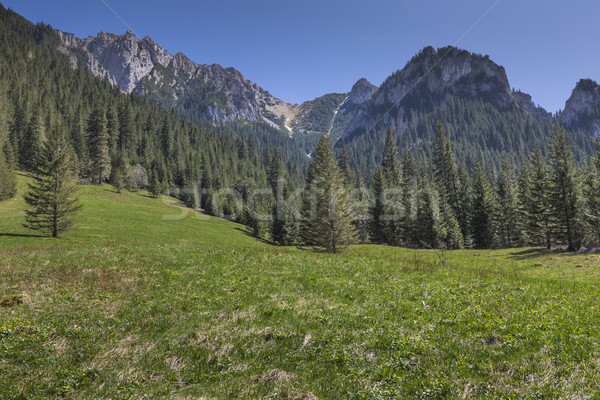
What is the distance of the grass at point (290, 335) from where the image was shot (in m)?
6.00

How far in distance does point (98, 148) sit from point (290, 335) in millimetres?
106420

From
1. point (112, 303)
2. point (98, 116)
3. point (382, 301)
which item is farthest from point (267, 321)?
point (98, 116)

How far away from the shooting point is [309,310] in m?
10.9

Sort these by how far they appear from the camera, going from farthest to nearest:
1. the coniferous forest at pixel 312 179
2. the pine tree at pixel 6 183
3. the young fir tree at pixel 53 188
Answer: the pine tree at pixel 6 183 < the coniferous forest at pixel 312 179 < the young fir tree at pixel 53 188

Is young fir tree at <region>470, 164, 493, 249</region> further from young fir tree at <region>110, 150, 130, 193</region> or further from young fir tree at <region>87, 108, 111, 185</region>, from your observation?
young fir tree at <region>87, 108, 111, 185</region>

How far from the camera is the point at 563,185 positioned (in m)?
37.5

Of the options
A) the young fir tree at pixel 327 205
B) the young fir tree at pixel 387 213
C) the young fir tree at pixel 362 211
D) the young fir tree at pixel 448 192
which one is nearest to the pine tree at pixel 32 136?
the young fir tree at pixel 327 205

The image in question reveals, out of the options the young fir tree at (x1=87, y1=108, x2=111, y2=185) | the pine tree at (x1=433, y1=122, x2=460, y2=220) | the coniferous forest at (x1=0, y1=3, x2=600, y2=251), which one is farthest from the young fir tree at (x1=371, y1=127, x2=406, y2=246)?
the young fir tree at (x1=87, y1=108, x2=111, y2=185)

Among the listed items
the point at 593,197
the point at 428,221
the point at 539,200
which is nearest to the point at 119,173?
the point at 428,221

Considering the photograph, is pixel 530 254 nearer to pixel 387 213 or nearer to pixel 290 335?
pixel 387 213

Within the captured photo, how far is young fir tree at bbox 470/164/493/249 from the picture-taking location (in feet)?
206

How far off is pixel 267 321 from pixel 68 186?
3668cm

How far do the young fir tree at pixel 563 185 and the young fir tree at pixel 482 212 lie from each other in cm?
2380

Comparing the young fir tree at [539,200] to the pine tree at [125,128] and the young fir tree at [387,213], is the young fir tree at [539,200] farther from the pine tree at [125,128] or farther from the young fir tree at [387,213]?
the pine tree at [125,128]
